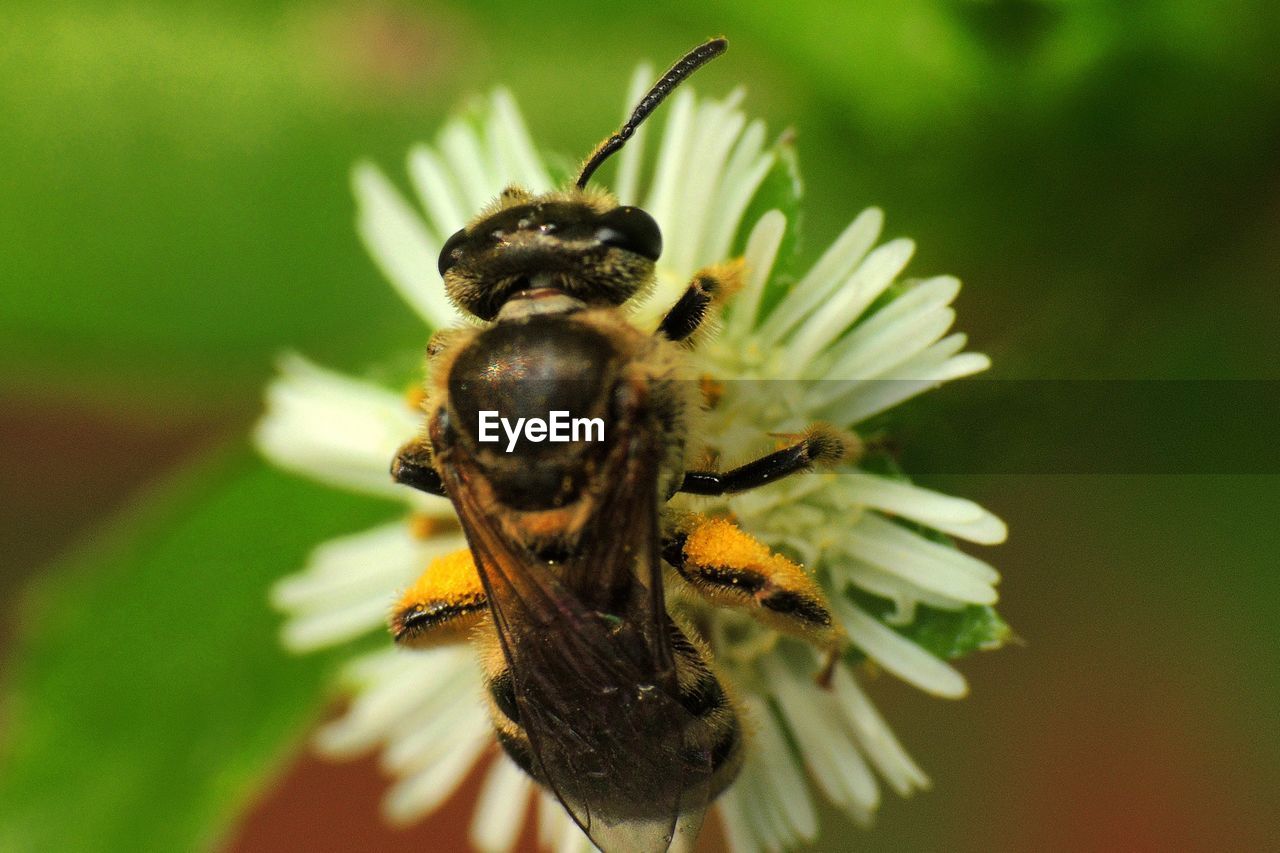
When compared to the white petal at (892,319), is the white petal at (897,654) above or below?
below

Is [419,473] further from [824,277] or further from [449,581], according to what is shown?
[824,277]

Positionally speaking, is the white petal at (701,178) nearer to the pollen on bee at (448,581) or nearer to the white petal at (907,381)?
the white petal at (907,381)

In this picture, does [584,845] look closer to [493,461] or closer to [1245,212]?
[493,461]

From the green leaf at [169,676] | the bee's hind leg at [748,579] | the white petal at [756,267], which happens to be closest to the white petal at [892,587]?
the bee's hind leg at [748,579]

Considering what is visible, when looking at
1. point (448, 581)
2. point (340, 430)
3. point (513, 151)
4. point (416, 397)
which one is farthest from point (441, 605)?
point (513, 151)

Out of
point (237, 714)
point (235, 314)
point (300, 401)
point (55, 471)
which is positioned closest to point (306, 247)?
point (235, 314)

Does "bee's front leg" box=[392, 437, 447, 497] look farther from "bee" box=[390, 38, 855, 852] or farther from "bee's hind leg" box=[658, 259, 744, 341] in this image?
"bee's hind leg" box=[658, 259, 744, 341]

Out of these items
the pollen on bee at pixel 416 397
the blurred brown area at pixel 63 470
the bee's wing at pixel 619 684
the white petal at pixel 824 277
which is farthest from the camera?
the blurred brown area at pixel 63 470

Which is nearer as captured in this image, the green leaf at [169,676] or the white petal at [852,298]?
the white petal at [852,298]
